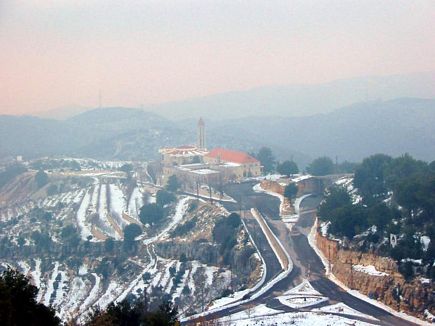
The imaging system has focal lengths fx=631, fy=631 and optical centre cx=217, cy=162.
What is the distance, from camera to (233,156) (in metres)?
33.0

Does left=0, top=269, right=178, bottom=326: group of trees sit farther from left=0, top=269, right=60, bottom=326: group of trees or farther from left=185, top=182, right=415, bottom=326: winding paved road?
left=185, top=182, right=415, bottom=326: winding paved road

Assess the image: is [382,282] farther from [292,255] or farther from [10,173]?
[10,173]

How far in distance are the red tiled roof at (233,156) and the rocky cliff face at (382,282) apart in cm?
1451

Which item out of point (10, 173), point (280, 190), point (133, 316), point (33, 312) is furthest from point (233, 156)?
point (33, 312)

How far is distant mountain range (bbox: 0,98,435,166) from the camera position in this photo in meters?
55.7

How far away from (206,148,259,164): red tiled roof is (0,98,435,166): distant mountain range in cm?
Answer: 1291

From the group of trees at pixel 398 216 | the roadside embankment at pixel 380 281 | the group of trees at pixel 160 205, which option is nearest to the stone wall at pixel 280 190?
the group of trees at pixel 398 216

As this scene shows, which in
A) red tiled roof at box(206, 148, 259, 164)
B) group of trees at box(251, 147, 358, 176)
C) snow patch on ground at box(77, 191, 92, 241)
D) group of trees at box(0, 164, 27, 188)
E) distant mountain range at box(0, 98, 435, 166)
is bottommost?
snow patch on ground at box(77, 191, 92, 241)

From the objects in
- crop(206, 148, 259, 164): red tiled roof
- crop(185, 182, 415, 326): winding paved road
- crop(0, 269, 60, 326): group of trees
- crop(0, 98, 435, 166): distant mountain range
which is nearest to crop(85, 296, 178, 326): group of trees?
crop(0, 269, 60, 326): group of trees

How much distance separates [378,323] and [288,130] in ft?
216

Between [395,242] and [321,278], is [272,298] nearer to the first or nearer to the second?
[321,278]

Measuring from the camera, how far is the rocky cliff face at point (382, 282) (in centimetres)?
1369

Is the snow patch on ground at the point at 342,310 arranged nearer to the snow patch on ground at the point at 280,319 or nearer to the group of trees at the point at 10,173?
the snow patch on ground at the point at 280,319

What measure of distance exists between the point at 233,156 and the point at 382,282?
18.8 metres
